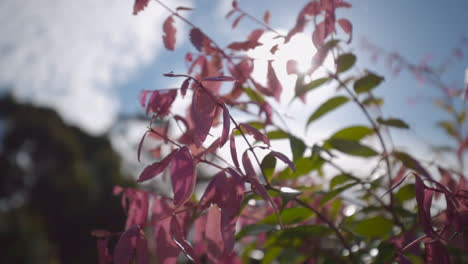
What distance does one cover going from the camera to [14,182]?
856cm

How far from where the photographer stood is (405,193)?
0.58m

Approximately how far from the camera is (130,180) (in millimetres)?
9023

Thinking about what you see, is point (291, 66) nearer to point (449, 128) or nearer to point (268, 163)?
point (268, 163)

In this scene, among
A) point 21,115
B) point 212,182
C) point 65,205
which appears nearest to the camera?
point 212,182

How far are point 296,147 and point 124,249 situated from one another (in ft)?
1.01

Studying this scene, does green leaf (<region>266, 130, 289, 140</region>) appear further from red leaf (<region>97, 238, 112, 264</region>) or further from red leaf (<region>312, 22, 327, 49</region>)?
red leaf (<region>97, 238, 112, 264</region>)

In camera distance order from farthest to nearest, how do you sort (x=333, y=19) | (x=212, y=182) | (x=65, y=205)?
1. (x=65, y=205)
2. (x=333, y=19)
3. (x=212, y=182)

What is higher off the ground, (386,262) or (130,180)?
(386,262)

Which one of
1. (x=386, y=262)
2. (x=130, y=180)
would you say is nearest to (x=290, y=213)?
(x=386, y=262)

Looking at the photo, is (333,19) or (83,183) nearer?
(333,19)

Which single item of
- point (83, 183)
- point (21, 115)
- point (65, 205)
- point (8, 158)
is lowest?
point (65, 205)

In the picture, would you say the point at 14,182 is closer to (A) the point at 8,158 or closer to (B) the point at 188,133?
(A) the point at 8,158

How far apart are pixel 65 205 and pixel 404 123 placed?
955 centimetres

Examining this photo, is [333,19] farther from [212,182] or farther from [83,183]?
[83,183]
